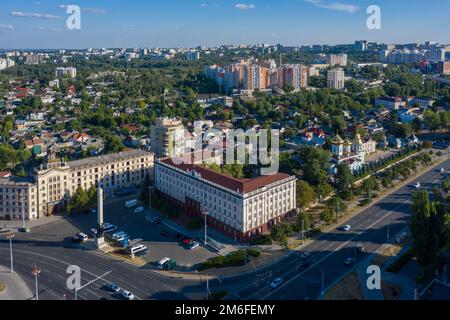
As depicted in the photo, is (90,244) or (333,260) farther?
(90,244)

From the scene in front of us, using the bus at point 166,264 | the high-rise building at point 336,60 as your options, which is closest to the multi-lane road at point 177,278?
the bus at point 166,264

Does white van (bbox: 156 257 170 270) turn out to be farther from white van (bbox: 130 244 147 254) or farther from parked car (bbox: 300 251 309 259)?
parked car (bbox: 300 251 309 259)

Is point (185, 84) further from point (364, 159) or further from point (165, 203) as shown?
point (165, 203)

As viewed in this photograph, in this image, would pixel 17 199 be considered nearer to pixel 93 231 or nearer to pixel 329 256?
pixel 93 231

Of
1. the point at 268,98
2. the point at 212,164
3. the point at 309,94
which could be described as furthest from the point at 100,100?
the point at 212,164

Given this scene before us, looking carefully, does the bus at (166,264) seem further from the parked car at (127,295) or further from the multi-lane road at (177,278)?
the parked car at (127,295)

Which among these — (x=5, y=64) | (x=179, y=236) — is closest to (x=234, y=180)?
(x=179, y=236)
